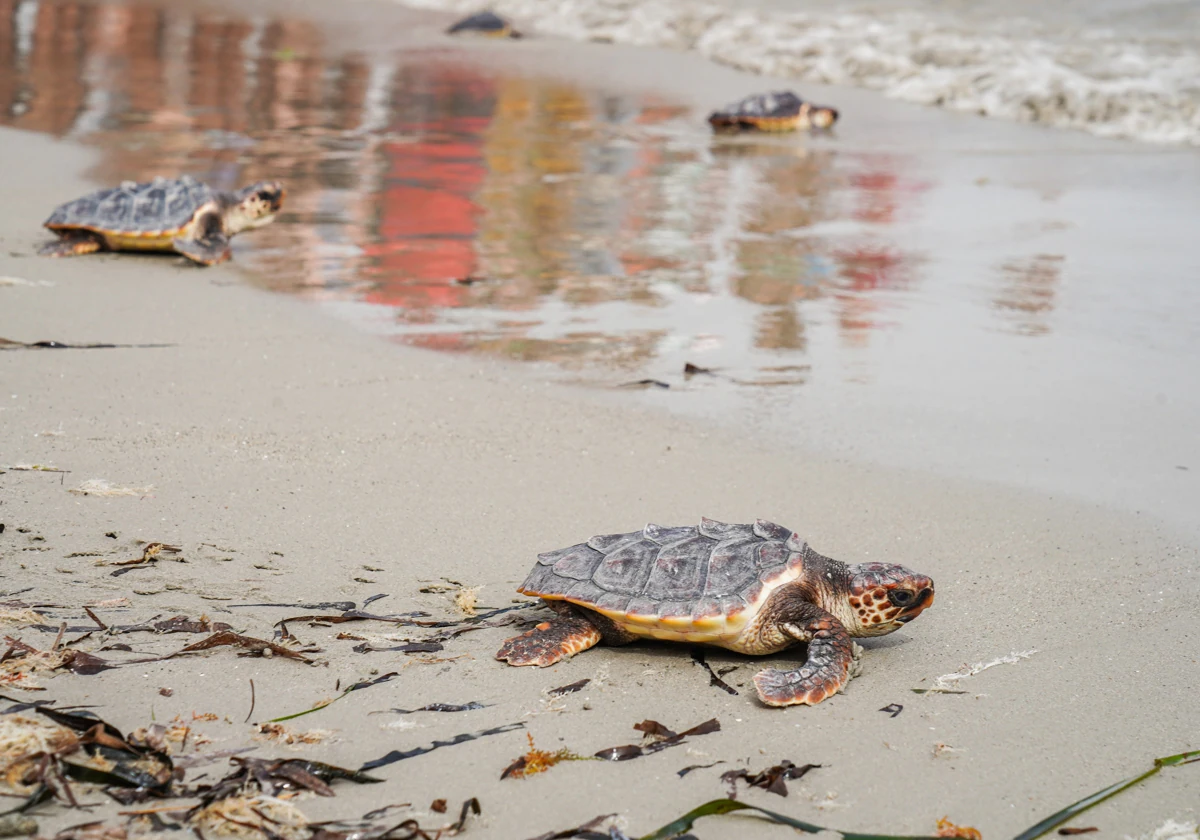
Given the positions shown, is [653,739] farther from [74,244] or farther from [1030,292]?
[74,244]

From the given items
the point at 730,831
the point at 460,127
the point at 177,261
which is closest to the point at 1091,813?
the point at 730,831

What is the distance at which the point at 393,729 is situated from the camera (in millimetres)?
2904

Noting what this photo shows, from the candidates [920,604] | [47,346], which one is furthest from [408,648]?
[47,346]

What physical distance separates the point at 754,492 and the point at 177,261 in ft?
18.6

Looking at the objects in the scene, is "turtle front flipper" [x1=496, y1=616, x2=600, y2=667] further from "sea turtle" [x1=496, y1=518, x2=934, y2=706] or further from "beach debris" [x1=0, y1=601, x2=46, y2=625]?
"beach debris" [x1=0, y1=601, x2=46, y2=625]

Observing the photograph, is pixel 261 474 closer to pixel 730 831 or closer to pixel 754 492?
pixel 754 492

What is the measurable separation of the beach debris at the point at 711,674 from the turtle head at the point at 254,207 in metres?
6.65

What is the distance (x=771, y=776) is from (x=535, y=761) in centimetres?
57

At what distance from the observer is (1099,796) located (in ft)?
8.95

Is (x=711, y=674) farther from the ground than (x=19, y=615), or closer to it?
closer to it

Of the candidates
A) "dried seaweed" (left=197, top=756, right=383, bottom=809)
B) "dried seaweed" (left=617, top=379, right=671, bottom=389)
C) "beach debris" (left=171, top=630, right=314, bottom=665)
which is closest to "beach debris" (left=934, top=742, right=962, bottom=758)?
"dried seaweed" (left=197, top=756, right=383, bottom=809)

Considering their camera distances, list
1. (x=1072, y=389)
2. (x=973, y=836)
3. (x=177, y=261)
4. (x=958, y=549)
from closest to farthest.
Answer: (x=973, y=836), (x=958, y=549), (x=1072, y=389), (x=177, y=261)

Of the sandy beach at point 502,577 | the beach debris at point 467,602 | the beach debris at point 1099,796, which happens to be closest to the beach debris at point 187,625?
the sandy beach at point 502,577

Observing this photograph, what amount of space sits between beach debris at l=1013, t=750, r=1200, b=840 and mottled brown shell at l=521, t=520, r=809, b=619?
3.39 feet
